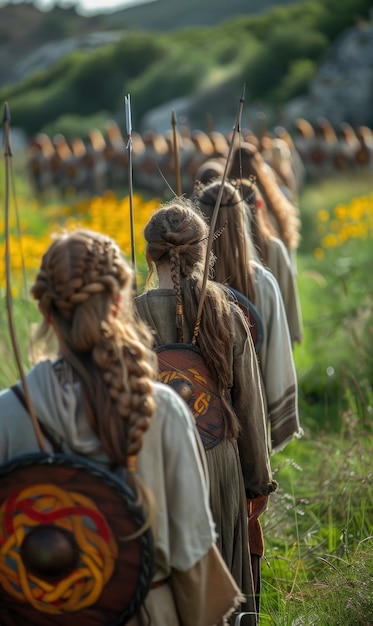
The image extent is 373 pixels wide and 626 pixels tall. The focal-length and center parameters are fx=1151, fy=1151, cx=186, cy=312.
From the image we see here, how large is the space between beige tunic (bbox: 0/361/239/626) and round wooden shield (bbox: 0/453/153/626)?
0.30 feet

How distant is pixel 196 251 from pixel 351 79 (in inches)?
978

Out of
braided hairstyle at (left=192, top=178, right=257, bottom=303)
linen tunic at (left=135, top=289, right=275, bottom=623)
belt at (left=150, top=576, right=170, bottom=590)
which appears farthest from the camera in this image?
braided hairstyle at (left=192, top=178, right=257, bottom=303)

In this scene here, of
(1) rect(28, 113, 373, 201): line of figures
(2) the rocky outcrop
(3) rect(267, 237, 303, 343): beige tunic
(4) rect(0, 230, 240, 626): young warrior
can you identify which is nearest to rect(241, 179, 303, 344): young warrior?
(3) rect(267, 237, 303, 343): beige tunic

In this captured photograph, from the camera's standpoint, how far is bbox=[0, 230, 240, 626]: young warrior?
8.11 ft

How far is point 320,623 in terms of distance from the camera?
134 inches

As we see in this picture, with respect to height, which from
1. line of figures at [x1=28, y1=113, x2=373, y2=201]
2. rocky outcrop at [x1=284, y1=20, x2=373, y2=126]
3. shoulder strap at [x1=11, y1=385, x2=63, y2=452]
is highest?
rocky outcrop at [x1=284, y1=20, x2=373, y2=126]

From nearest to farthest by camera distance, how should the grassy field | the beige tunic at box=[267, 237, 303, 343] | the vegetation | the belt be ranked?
the belt < the grassy field < the beige tunic at box=[267, 237, 303, 343] < the vegetation

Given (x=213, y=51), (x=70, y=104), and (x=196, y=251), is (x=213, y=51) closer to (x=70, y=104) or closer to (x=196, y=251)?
(x=70, y=104)

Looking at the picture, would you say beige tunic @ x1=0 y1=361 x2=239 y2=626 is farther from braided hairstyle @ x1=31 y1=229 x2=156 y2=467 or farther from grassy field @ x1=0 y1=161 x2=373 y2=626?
grassy field @ x1=0 y1=161 x2=373 y2=626

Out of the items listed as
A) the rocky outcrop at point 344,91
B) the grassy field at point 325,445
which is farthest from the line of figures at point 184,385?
the rocky outcrop at point 344,91

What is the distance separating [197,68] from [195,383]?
101 feet

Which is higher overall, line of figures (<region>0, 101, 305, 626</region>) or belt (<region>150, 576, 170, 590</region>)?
A: line of figures (<region>0, 101, 305, 626</region>)

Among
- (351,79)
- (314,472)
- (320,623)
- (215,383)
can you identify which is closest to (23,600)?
(215,383)

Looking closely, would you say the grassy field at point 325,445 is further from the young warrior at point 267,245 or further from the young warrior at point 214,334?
the young warrior at point 267,245
